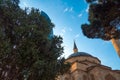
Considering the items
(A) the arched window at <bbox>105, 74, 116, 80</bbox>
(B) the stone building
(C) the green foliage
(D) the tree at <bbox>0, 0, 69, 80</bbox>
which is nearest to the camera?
(D) the tree at <bbox>0, 0, 69, 80</bbox>

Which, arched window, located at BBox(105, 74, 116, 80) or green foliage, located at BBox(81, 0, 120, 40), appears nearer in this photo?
green foliage, located at BBox(81, 0, 120, 40)

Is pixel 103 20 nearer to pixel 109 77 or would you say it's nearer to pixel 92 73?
pixel 92 73

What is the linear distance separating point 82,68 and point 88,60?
5411 mm

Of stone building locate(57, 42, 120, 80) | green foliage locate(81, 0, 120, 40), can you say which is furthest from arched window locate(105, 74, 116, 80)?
green foliage locate(81, 0, 120, 40)

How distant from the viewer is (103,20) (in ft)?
32.9

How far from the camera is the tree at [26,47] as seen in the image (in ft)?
26.7

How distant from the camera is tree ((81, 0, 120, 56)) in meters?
9.62

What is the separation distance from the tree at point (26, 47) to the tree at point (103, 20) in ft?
7.56

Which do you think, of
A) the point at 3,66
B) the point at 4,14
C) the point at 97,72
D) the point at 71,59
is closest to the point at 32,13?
the point at 4,14

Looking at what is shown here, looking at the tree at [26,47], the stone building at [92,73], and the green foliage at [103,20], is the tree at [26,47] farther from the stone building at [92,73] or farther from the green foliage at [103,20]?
the stone building at [92,73]

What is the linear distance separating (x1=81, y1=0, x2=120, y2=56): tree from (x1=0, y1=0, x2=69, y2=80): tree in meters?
2.30

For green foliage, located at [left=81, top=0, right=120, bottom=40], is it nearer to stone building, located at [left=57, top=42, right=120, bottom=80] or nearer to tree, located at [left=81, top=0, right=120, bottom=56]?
tree, located at [left=81, top=0, right=120, bottom=56]

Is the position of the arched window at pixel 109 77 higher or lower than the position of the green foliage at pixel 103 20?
lower

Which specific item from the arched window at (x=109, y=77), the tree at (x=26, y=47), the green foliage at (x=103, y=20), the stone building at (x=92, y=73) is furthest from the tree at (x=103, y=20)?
the arched window at (x=109, y=77)
